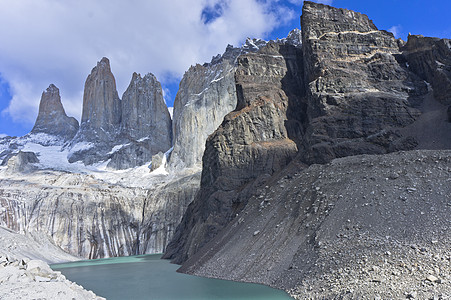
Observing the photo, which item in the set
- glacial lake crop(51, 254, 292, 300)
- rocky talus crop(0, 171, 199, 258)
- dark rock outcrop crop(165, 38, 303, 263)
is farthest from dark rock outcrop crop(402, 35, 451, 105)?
rocky talus crop(0, 171, 199, 258)

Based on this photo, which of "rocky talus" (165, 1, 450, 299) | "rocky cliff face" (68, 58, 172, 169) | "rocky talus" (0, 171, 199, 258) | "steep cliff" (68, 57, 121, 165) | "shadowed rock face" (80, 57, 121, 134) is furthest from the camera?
"shadowed rock face" (80, 57, 121, 134)

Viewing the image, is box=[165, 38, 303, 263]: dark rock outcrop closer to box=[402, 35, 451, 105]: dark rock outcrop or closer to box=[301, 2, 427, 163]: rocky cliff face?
box=[301, 2, 427, 163]: rocky cliff face

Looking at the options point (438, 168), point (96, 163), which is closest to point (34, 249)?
point (438, 168)

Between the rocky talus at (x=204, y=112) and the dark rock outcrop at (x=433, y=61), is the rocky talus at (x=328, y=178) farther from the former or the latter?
the rocky talus at (x=204, y=112)

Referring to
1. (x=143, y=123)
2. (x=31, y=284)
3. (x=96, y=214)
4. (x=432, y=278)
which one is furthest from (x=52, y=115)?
(x=432, y=278)

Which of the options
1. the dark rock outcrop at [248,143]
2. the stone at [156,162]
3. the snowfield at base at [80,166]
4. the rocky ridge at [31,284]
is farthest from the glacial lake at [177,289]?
the stone at [156,162]
